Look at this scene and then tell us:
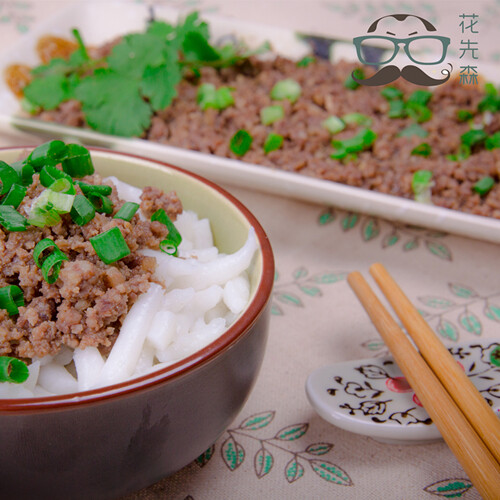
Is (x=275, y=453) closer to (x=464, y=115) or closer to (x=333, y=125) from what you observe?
(x=333, y=125)

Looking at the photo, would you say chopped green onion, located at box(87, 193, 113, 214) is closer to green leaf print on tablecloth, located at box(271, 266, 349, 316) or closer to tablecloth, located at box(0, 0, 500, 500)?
tablecloth, located at box(0, 0, 500, 500)

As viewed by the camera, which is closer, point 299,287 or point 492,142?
point 299,287

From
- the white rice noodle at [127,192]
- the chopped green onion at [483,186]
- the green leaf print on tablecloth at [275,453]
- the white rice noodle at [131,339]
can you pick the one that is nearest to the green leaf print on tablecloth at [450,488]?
the green leaf print on tablecloth at [275,453]

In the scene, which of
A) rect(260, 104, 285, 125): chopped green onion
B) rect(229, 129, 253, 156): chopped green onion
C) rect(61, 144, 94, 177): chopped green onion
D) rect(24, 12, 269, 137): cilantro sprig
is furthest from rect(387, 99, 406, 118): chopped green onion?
rect(61, 144, 94, 177): chopped green onion

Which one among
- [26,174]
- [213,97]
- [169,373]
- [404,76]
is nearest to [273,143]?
[213,97]

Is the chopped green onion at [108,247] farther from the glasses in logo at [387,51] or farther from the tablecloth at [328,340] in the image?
the glasses in logo at [387,51]

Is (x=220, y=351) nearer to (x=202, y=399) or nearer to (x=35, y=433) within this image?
(x=202, y=399)

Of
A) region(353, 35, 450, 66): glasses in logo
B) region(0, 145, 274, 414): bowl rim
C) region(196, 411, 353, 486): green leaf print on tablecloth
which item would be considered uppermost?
region(353, 35, 450, 66): glasses in logo
